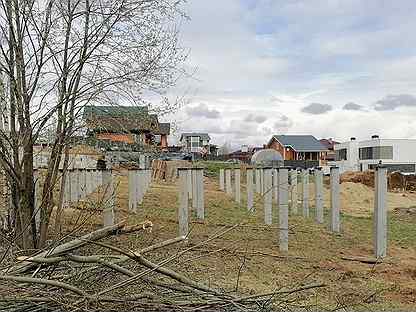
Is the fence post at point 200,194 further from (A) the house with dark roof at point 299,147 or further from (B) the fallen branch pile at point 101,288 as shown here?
(A) the house with dark roof at point 299,147

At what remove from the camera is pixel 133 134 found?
9070 mm

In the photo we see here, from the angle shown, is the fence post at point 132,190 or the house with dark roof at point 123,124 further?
the fence post at point 132,190

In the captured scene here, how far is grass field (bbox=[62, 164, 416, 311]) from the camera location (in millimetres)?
6512

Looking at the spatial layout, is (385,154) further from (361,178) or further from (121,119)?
(121,119)

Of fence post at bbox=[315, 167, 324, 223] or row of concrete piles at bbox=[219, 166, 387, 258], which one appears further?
fence post at bbox=[315, 167, 324, 223]

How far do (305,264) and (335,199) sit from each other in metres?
4.32

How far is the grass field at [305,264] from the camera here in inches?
256

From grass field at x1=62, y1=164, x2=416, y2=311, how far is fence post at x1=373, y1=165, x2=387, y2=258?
0.31 metres

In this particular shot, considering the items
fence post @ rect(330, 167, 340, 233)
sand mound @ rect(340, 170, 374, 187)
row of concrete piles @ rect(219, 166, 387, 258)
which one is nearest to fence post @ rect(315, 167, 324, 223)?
row of concrete piles @ rect(219, 166, 387, 258)

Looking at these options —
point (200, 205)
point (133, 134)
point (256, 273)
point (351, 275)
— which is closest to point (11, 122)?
point (133, 134)

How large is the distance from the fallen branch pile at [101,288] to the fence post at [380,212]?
6740 millimetres

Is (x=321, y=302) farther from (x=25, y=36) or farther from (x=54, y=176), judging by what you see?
(x=25, y=36)

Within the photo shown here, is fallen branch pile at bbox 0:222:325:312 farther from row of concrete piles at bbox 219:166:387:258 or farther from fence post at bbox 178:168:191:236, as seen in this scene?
fence post at bbox 178:168:191:236

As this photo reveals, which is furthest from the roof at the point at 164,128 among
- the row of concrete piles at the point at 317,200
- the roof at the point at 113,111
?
the row of concrete piles at the point at 317,200
